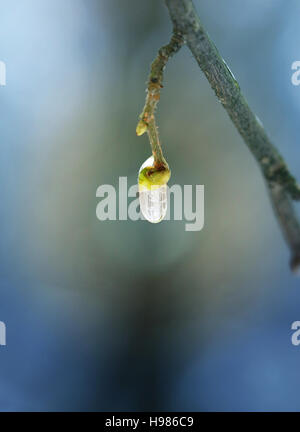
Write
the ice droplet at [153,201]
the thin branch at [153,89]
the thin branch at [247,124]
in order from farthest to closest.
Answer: the ice droplet at [153,201], the thin branch at [153,89], the thin branch at [247,124]

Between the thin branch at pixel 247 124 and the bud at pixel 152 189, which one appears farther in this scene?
the bud at pixel 152 189

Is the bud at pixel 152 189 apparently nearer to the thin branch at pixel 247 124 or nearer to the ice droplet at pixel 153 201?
the ice droplet at pixel 153 201

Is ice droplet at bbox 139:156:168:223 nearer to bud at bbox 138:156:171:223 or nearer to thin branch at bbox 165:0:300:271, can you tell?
bud at bbox 138:156:171:223

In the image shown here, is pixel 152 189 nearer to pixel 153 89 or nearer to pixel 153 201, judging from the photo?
pixel 153 201

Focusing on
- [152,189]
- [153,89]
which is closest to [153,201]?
[152,189]

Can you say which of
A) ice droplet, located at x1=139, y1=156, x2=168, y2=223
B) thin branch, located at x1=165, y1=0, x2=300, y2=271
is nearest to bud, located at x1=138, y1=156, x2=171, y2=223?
ice droplet, located at x1=139, y1=156, x2=168, y2=223

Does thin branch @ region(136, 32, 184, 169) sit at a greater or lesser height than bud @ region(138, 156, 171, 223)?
greater

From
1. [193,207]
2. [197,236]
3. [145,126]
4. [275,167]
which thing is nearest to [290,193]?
[275,167]

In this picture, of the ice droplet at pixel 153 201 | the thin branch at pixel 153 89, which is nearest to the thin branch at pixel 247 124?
the thin branch at pixel 153 89
